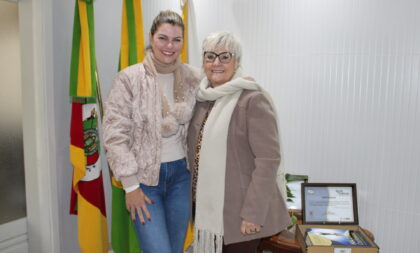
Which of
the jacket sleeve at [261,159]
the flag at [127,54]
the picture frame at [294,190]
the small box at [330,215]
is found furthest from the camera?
the picture frame at [294,190]

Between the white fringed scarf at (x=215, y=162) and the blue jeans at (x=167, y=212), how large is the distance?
0.09m

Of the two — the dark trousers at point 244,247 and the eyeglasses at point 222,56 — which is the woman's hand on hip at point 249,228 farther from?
the eyeglasses at point 222,56

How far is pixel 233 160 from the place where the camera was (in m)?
1.21

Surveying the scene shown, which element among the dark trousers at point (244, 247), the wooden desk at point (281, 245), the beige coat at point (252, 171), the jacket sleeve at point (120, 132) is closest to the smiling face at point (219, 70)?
the beige coat at point (252, 171)

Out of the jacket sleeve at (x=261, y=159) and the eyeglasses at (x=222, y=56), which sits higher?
the eyeglasses at (x=222, y=56)

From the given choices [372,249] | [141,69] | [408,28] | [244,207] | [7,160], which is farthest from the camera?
[408,28]

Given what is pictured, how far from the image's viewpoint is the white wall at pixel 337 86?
177cm

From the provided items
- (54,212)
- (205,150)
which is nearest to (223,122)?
(205,150)

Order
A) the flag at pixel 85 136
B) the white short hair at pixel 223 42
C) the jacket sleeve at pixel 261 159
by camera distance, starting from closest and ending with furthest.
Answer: the jacket sleeve at pixel 261 159 < the white short hair at pixel 223 42 < the flag at pixel 85 136

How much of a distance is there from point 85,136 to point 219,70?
32.5 inches

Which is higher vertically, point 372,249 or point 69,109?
point 69,109

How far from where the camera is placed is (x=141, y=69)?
1.27 meters

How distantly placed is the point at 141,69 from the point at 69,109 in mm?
754

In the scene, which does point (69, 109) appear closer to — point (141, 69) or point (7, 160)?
point (7, 160)
